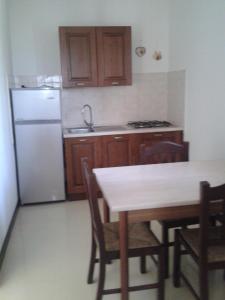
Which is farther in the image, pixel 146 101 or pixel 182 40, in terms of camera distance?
pixel 146 101

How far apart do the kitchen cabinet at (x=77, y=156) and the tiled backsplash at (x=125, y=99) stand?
1.91 ft

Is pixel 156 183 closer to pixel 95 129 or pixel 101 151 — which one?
pixel 101 151

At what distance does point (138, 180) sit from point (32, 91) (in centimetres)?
205

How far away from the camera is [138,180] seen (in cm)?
209

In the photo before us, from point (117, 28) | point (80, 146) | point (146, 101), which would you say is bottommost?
point (80, 146)

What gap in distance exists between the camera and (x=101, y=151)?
3.90 m

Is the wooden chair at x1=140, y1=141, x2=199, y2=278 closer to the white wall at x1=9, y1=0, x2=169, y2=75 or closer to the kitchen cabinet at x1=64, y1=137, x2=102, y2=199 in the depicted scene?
the kitchen cabinet at x1=64, y1=137, x2=102, y2=199

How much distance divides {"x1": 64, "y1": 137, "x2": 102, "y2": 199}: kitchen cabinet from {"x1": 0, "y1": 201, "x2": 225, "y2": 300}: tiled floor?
18.9 inches

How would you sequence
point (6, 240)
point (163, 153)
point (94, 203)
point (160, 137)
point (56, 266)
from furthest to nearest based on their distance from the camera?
point (160, 137) < point (6, 240) < point (163, 153) < point (56, 266) < point (94, 203)

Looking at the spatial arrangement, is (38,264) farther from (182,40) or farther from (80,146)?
(182,40)

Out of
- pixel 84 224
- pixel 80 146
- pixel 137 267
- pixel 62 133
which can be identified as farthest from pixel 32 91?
pixel 137 267

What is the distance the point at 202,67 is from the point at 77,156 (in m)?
1.79

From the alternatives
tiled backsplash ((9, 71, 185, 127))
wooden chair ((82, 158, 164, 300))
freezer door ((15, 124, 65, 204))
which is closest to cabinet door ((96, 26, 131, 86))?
tiled backsplash ((9, 71, 185, 127))

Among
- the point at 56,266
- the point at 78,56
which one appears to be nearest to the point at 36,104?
the point at 78,56
